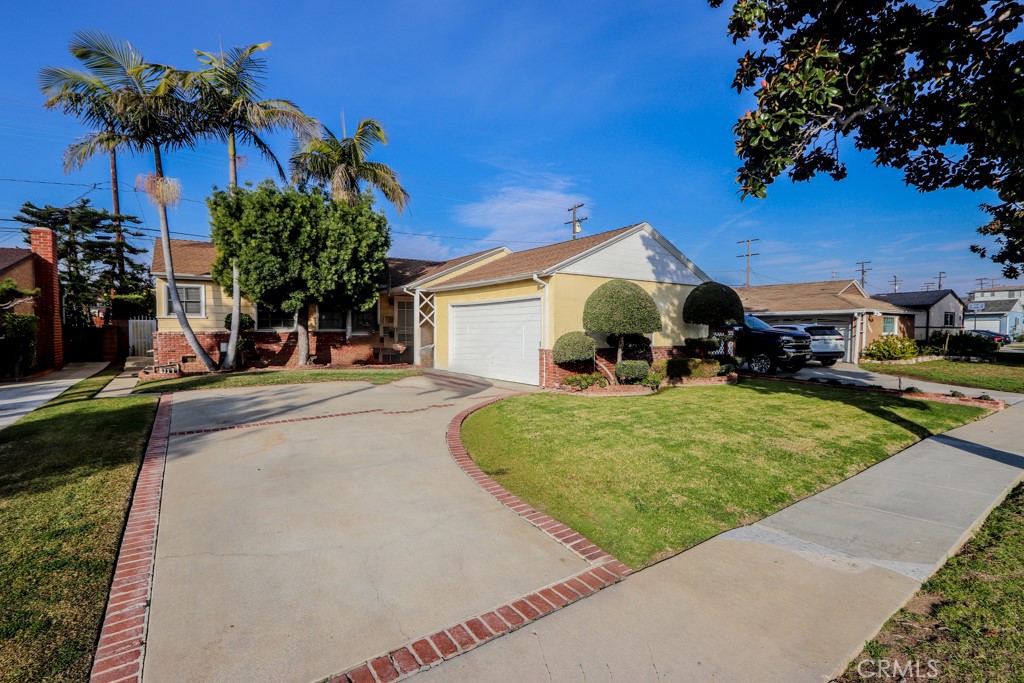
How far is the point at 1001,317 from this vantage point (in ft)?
179

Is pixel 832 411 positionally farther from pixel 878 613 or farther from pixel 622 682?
pixel 622 682

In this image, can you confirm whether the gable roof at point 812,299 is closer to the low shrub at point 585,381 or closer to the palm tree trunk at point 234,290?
the low shrub at point 585,381

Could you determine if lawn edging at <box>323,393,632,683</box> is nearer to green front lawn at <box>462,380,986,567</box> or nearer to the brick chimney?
green front lawn at <box>462,380,986,567</box>

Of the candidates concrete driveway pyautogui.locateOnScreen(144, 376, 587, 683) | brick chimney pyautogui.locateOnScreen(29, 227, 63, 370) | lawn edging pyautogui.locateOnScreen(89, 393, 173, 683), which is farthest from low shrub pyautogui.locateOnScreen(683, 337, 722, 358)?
brick chimney pyautogui.locateOnScreen(29, 227, 63, 370)

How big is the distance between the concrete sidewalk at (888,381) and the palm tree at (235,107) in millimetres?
17687

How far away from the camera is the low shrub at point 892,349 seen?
1897 centimetres

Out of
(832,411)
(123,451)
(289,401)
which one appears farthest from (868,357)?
(123,451)

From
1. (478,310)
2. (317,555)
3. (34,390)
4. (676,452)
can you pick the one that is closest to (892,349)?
(478,310)

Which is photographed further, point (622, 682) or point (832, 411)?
point (832, 411)

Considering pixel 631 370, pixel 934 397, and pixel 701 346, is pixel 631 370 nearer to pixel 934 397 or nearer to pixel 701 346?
pixel 701 346

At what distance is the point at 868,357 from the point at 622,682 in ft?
75.3

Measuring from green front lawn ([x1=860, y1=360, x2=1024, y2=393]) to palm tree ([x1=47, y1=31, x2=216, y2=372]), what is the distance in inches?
937

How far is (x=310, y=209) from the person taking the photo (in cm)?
1458

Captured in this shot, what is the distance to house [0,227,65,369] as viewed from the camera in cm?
1436
